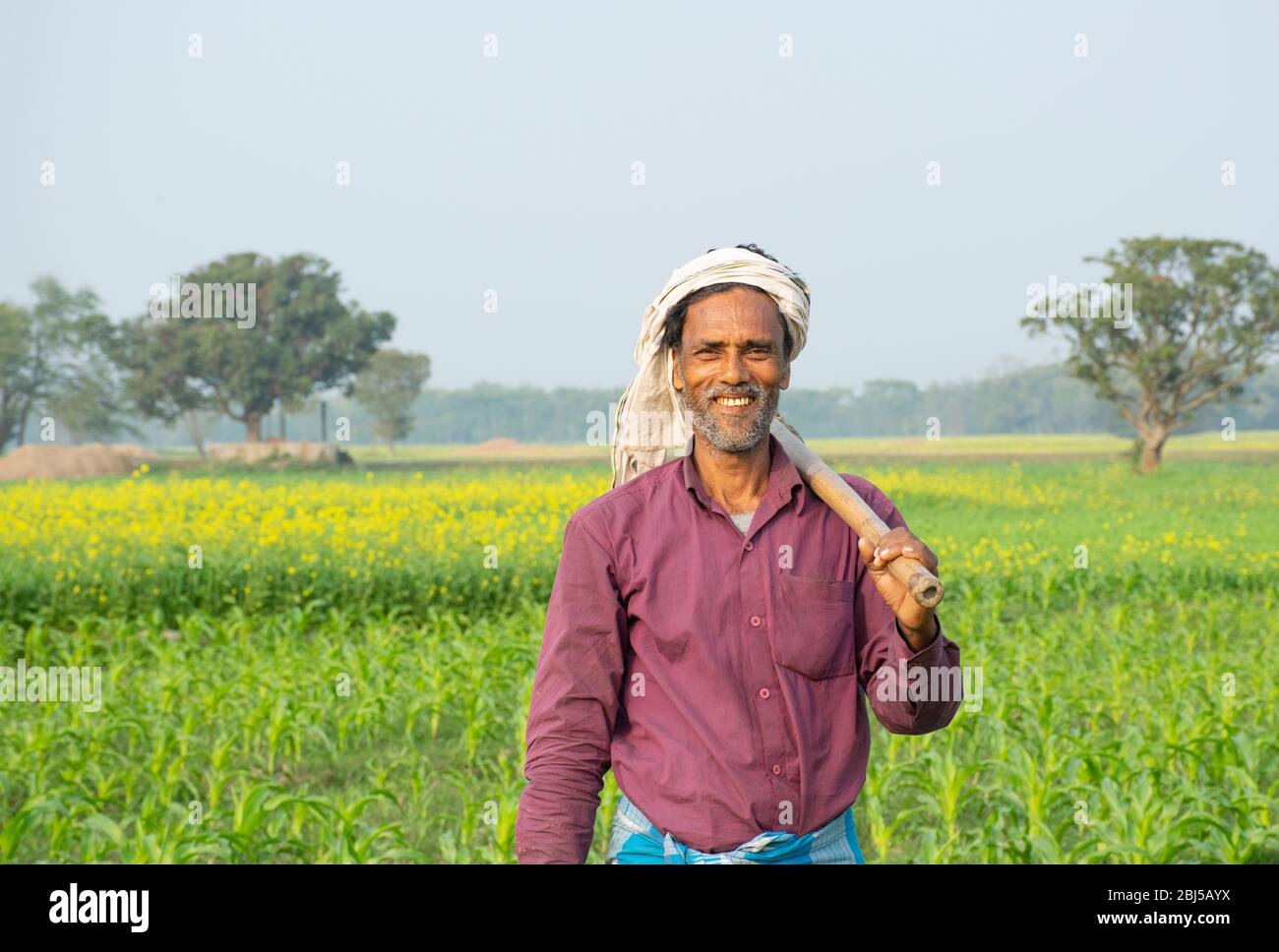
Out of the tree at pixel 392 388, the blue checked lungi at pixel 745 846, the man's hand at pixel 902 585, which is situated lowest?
the blue checked lungi at pixel 745 846

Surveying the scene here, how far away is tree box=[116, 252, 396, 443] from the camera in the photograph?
21.7 m

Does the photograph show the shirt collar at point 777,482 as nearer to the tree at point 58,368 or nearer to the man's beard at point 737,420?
the man's beard at point 737,420

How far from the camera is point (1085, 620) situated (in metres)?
8.38

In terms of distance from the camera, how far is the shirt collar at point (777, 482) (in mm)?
1942

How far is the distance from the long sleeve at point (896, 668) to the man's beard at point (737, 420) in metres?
0.21

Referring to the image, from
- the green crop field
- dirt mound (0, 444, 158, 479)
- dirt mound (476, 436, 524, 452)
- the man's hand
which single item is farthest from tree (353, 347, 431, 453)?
the man's hand

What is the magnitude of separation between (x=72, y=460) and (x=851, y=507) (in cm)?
1669

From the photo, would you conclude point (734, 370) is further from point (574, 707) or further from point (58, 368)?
point (58, 368)

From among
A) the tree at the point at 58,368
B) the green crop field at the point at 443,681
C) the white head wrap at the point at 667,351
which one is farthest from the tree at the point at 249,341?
the white head wrap at the point at 667,351

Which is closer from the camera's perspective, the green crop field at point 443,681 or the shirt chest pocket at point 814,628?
the shirt chest pocket at point 814,628

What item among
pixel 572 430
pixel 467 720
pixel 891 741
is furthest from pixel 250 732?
pixel 572 430

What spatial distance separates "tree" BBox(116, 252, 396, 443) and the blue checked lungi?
1848 centimetres

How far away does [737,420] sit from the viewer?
6.24 ft
